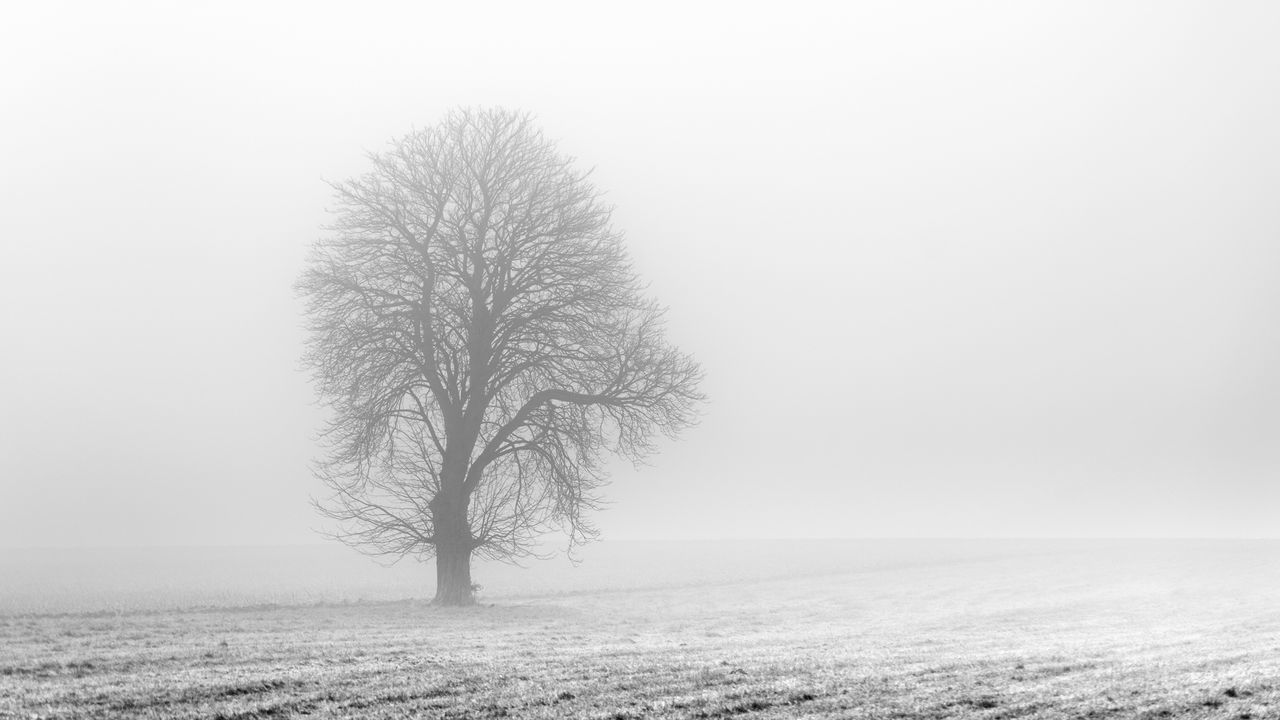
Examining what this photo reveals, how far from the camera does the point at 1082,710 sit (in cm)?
1122

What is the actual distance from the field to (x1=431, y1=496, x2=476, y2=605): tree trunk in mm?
1434

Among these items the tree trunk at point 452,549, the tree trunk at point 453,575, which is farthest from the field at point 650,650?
the tree trunk at point 452,549

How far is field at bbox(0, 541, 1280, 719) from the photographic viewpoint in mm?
11562

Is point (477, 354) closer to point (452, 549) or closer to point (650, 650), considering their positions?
point (452, 549)

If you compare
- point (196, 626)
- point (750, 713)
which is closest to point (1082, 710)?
point (750, 713)

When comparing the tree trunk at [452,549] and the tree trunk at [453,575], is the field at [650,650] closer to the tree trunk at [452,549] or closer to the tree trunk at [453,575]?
the tree trunk at [453,575]

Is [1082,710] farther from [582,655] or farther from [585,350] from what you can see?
[585,350]

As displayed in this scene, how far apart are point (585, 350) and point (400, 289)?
5.94 meters

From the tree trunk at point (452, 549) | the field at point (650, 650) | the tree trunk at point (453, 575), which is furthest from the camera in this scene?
the tree trunk at point (452, 549)

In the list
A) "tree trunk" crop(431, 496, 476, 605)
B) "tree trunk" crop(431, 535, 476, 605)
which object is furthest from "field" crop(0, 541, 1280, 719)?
"tree trunk" crop(431, 496, 476, 605)

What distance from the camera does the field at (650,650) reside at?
37.9ft

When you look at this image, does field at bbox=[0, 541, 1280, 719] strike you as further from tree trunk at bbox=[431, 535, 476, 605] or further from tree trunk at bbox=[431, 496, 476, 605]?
tree trunk at bbox=[431, 496, 476, 605]

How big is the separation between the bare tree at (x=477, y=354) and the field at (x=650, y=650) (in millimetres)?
3143

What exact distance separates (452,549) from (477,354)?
5824 millimetres
